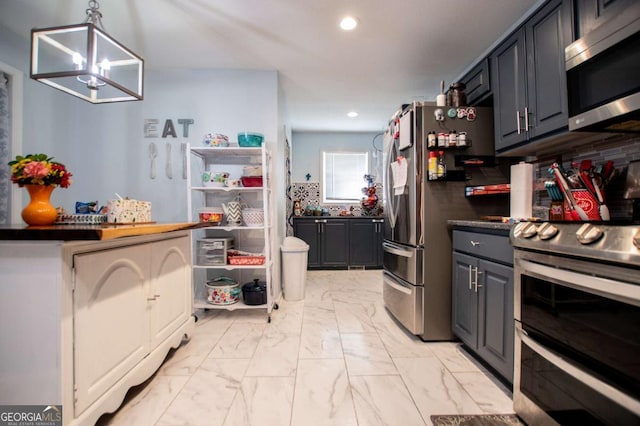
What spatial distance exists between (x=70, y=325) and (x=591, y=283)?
1.80 metres

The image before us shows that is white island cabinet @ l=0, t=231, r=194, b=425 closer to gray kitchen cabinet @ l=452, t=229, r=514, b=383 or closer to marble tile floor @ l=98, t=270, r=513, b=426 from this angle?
marble tile floor @ l=98, t=270, r=513, b=426

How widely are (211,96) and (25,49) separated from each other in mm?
1528

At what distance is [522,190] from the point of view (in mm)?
1626

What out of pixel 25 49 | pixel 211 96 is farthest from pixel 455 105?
pixel 25 49

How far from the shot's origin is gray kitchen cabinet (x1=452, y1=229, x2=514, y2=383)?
1.43 metres

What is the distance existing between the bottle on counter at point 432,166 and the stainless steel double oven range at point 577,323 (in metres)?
0.76

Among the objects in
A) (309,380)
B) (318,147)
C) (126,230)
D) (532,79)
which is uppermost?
(318,147)

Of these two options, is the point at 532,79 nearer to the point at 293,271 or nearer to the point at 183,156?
the point at 293,271

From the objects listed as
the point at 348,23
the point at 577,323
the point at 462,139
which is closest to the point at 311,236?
the point at 462,139

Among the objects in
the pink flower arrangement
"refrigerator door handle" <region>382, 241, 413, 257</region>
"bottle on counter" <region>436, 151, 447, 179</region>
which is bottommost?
"refrigerator door handle" <region>382, 241, 413, 257</region>

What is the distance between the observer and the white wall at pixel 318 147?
198 inches

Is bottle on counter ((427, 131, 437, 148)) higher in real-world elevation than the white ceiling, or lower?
lower

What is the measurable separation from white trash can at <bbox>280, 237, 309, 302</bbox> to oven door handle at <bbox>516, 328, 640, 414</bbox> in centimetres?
208

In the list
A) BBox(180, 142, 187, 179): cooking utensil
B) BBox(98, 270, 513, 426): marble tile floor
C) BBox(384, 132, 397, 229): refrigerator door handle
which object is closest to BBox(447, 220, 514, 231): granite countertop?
BBox(384, 132, 397, 229): refrigerator door handle
